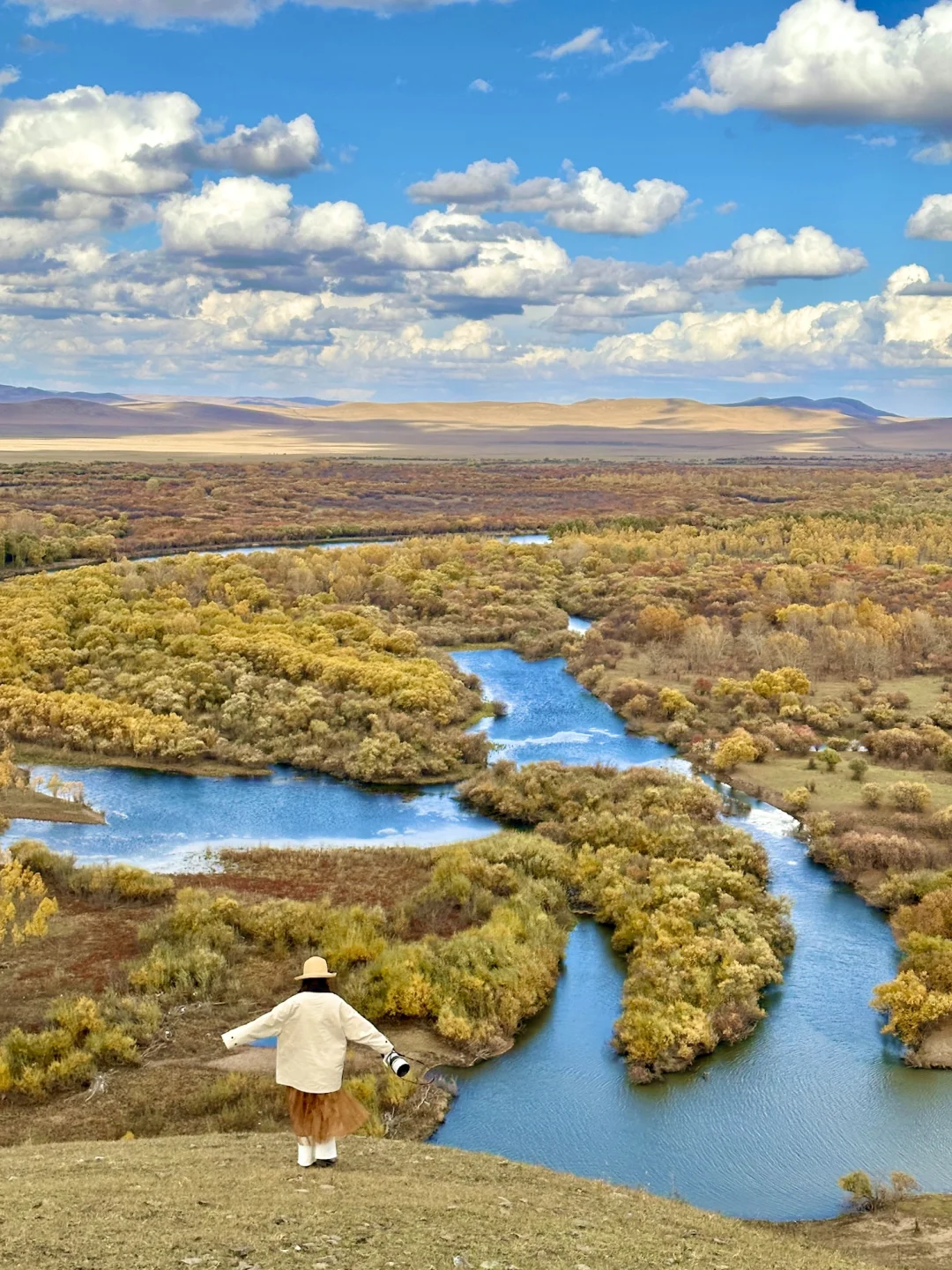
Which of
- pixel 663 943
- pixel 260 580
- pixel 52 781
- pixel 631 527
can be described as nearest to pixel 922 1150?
pixel 663 943

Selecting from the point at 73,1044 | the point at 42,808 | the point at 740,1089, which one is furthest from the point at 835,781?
the point at 73,1044

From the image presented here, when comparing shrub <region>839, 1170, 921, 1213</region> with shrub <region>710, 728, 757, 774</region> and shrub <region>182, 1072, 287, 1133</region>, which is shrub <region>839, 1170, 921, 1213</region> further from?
shrub <region>710, 728, 757, 774</region>

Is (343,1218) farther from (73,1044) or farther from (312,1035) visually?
(73,1044)

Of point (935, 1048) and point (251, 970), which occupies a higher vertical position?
point (251, 970)

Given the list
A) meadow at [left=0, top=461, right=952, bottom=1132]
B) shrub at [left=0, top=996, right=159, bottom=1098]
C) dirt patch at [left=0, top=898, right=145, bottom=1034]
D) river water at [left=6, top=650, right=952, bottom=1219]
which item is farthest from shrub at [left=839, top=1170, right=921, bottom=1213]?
dirt patch at [left=0, top=898, right=145, bottom=1034]

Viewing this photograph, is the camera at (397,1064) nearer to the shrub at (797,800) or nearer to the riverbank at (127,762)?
the shrub at (797,800)
